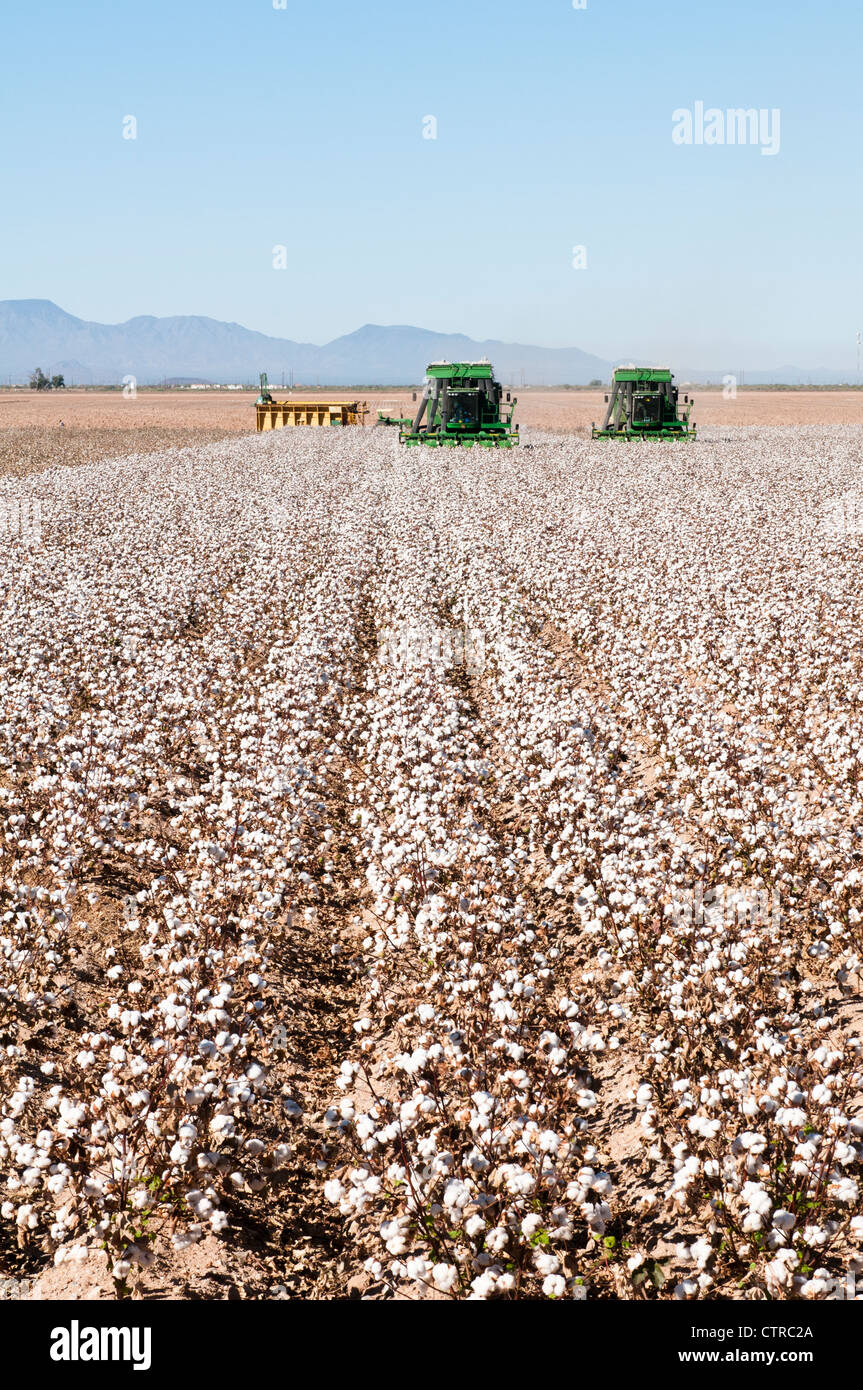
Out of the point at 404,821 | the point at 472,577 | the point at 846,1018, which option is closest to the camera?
the point at 846,1018

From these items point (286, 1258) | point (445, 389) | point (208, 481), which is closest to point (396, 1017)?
point (286, 1258)

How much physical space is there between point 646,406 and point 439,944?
154 feet

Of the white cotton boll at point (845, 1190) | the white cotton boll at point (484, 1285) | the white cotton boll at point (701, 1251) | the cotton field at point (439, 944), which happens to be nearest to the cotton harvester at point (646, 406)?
the cotton field at point (439, 944)

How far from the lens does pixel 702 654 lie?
14734 mm

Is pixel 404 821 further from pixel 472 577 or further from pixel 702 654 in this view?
pixel 472 577

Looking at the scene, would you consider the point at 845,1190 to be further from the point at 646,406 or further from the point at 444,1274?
the point at 646,406

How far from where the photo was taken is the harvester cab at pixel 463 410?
151 feet

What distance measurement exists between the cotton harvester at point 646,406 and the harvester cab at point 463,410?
614 cm

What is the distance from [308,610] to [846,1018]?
12.7 meters

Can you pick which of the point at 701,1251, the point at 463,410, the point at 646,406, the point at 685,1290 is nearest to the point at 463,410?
the point at 463,410

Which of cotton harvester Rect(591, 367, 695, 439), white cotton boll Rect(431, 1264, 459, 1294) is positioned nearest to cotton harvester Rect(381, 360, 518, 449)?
cotton harvester Rect(591, 367, 695, 439)

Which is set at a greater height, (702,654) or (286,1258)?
(702,654)
